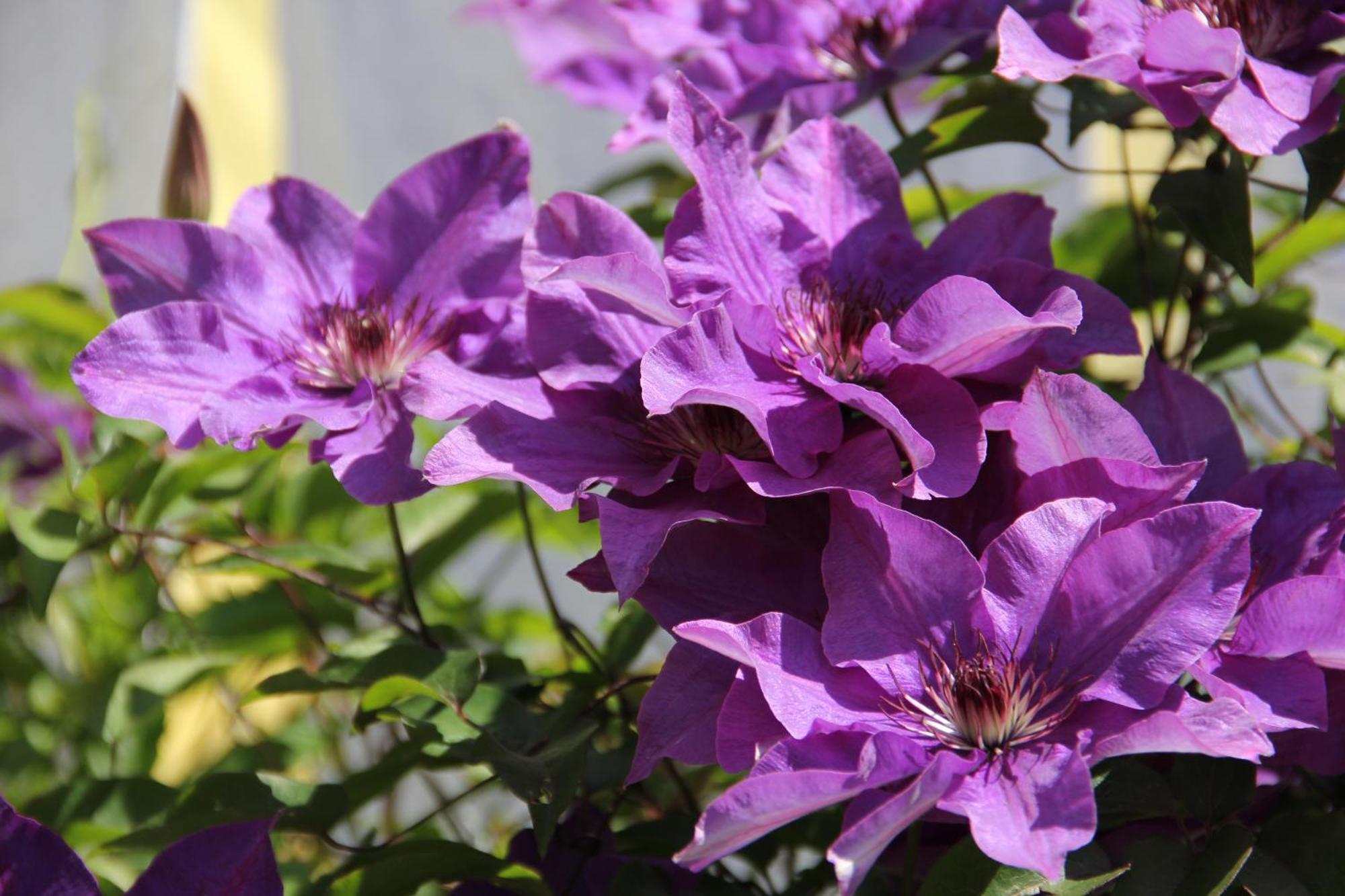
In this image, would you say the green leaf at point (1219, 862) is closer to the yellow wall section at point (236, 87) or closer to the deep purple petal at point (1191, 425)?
the deep purple petal at point (1191, 425)

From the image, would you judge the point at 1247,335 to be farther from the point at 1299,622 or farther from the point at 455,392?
the point at 455,392

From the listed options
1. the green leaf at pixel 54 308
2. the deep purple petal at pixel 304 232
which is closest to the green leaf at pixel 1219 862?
the deep purple petal at pixel 304 232

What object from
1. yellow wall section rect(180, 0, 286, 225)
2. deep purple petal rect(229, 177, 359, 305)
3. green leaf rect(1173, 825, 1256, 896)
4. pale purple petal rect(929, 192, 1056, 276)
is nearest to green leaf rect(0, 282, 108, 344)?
deep purple petal rect(229, 177, 359, 305)

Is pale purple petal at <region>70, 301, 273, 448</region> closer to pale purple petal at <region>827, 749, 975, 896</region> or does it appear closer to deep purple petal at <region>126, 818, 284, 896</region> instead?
deep purple petal at <region>126, 818, 284, 896</region>

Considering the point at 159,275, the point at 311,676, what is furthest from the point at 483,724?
the point at 159,275

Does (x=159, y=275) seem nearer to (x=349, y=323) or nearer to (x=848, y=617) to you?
(x=349, y=323)

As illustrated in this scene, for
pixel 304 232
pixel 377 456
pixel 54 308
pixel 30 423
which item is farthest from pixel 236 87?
pixel 377 456
